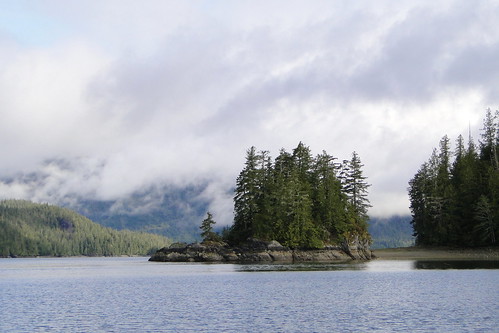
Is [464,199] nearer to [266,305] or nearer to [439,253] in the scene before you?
[439,253]

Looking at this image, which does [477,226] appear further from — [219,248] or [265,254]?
[219,248]

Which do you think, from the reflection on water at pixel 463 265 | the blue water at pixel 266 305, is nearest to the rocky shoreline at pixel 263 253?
the reflection on water at pixel 463 265

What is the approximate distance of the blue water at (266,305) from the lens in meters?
45.2

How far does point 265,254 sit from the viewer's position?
481 feet

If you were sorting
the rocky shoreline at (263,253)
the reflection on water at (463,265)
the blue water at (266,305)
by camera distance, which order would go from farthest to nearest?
the rocky shoreline at (263,253)
the reflection on water at (463,265)
the blue water at (266,305)

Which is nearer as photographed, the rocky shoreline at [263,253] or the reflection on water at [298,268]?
the reflection on water at [298,268]

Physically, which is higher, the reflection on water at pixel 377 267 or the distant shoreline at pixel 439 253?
the distant shoreline at pixel 439 253

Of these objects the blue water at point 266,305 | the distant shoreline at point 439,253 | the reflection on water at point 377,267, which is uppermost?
the distant shoreline at point 439,253

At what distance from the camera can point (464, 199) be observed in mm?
151875

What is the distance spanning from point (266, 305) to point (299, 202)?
91.6 metres

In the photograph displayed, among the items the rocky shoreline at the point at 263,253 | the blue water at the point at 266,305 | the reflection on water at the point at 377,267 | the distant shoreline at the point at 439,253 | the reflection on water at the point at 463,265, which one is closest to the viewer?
the blue water at the point at 266,305

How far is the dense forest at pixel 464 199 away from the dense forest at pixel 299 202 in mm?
18278

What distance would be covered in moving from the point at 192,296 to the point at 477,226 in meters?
99.4

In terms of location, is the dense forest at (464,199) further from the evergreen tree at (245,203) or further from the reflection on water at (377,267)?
the evergreen tree at (245,203)
